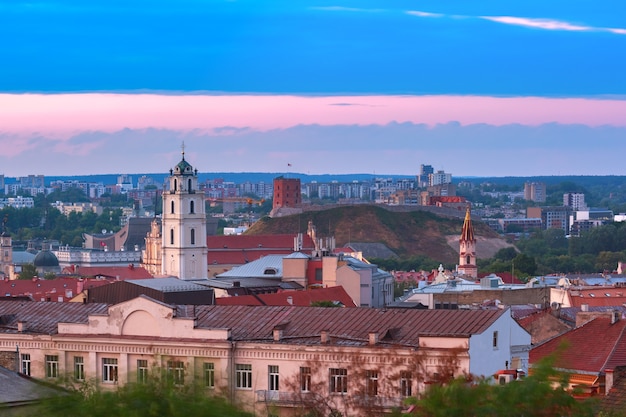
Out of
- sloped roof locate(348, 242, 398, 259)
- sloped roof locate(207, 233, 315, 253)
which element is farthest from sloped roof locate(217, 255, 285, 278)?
sloped roof locate(348, 242, 398, 259)

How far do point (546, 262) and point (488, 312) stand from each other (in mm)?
131376

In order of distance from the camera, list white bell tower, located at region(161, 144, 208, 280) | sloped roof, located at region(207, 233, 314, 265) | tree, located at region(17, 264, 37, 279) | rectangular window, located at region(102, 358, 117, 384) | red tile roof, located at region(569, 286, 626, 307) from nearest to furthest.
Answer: rectangular window, located at region(102, 358, 117, 384) < red tile roof, located at region(569, 286, 626, 307) < white bell tower, located at region(161, 144, 208, 280) < tree, located at region(17, 264, 37, 279) < sloped roof, located at region(207, 233, 314, 265)

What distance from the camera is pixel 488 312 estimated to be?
1367 inches

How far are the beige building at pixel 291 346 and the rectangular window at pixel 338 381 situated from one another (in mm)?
19

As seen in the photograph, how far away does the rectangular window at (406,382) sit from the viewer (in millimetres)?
31828

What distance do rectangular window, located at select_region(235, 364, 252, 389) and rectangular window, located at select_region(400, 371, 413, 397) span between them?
3435 millimetres

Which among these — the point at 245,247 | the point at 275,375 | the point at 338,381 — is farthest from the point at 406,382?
the point at 245,247

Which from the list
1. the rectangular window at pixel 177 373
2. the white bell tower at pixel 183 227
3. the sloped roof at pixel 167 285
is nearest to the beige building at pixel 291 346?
the rectangular window at pixel 177 373

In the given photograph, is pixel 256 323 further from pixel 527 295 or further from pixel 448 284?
pixel 448 284

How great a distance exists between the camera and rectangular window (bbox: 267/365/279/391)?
33725 millimetres

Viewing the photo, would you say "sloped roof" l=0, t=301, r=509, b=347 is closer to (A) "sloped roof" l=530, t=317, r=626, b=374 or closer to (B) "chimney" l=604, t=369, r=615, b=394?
(A) "sloped roof" l=530, t=317, r=626, b=374

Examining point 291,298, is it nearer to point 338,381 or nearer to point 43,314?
point 43,314

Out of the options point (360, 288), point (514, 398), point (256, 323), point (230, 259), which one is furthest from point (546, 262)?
point (514, 398)

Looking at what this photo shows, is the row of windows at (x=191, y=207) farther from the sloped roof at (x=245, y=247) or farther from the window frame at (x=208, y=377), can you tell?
the window frame at (x=208, y=377)
